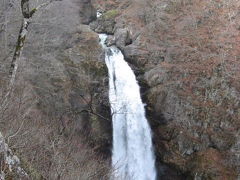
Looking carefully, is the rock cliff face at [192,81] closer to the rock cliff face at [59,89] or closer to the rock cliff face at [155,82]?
the rock cliff face at [155,82]

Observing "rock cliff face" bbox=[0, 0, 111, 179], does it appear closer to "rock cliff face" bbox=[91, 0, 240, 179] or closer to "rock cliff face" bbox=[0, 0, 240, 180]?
"rock cliff face" bbox=[0, 0, 240, 180]

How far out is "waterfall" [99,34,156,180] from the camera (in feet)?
55.8

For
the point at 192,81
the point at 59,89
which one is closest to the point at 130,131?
the point at 192,81

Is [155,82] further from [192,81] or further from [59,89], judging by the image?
[59,89]

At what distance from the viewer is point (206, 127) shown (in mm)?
16703

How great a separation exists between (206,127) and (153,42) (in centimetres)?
692

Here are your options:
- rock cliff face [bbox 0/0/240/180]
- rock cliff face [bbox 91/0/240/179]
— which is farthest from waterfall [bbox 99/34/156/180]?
rock cliff face [bbox 91/0/240/179]

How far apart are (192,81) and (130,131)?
440cm

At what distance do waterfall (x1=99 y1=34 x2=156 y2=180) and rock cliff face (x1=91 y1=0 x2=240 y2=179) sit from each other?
1.94 ft

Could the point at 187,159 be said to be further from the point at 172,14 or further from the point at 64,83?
the point at 172,14

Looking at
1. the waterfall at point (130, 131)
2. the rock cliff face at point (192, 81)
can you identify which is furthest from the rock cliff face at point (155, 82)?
the waterfall at point (130, 131)

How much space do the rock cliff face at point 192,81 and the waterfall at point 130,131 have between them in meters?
0.59

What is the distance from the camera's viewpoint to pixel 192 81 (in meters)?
17.7

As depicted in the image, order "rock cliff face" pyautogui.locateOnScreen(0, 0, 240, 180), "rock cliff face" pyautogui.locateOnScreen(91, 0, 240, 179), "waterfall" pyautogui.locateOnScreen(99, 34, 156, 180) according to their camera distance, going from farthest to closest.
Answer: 1. "waterfall" pyautogui.locateOnScreen(99, 34, 156, 180)
2. "rock cliff face" pyautogui.locateOnScreen(91, 0, 240, 179)
3. "rock cliff face" pyautogui.locateOnScreen(0, 0, 240, 180)
